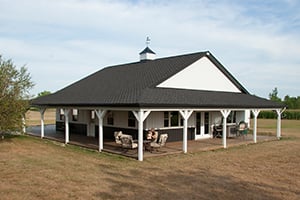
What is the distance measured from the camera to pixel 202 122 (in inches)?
736

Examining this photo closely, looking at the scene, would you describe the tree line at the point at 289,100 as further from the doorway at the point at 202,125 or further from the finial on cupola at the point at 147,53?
the doorway at the point at 202,125

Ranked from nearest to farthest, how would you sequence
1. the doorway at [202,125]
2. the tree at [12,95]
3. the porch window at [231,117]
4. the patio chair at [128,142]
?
the patio chair at [128,142] < the tree at [12,95] < the doorway at [202,125] < the porch window at [231,117]

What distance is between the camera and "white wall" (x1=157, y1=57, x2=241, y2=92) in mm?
16938

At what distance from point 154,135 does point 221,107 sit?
399cm

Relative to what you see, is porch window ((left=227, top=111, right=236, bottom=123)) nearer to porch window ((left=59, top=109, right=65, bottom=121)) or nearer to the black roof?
the black roof

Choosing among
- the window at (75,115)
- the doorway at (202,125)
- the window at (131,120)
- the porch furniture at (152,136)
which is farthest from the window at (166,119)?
the window at (75,115)

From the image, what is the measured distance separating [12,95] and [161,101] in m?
7.90

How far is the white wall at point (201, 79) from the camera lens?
667 inches

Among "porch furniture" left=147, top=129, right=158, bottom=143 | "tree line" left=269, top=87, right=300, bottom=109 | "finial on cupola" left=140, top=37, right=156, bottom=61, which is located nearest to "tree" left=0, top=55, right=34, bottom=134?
"porch furniture" left=147, top=129, right=158, bottom=143

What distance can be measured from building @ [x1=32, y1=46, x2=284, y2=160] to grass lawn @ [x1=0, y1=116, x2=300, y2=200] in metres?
1.54

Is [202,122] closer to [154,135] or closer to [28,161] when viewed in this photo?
[154,135]

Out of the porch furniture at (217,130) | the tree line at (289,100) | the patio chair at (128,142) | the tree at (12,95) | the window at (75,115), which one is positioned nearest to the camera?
the patio chair at (128,142)

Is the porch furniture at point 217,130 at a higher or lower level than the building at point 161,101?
lower

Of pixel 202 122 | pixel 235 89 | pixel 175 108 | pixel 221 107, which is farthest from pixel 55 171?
pixel 235 89
